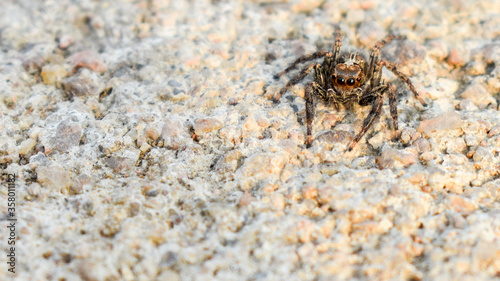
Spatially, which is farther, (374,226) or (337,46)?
(337,46)

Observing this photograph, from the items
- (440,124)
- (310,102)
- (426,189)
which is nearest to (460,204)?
(426,189)

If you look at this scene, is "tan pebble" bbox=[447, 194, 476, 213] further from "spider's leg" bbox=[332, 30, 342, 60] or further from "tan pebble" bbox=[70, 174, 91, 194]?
"tan pebble" bbox=[70, 174, 91, 194]

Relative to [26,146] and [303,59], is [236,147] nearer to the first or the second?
[303,59]

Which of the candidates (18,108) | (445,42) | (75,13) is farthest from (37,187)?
(445,42)

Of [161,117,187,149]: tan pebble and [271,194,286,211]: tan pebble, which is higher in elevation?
[161,117,187,149]: tan pebble

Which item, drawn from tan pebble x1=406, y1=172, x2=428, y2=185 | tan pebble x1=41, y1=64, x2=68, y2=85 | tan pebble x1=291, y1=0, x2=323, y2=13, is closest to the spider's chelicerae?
tan pebble x1=406, y1=172, x2=428, y2=185

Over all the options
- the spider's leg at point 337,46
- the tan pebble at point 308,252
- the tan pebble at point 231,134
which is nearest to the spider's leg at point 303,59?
the spider's leg at point 337,46

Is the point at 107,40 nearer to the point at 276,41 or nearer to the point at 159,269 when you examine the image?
the point at 276,41
